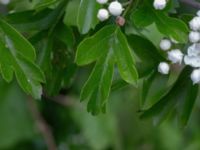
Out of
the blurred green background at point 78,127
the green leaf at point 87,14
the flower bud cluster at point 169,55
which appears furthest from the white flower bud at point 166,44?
the blurred green background at point 78,127

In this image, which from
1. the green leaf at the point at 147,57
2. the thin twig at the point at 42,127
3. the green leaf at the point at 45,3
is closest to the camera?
the green leaf at the point at 45,3

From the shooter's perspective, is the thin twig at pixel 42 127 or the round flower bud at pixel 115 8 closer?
the round flower bud at pixel 115 8

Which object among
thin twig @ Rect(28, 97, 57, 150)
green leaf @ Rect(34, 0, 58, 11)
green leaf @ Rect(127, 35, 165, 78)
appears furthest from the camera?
thin twig @ Rect(28, 97, 57, 150)

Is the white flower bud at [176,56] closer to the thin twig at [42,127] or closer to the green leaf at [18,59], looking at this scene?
the green leaf at [18,59]

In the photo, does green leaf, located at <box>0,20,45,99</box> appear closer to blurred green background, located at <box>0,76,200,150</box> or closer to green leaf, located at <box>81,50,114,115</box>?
green leaf, located at <box>81,50,114,115</box>

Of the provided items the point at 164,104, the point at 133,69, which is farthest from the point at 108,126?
the point at 133,69

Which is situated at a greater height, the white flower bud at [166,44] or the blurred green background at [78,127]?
the white flower bud at [166,44]

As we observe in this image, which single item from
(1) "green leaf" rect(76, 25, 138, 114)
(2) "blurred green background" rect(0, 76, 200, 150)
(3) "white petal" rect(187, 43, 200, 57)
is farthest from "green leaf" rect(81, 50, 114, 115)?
(2) "blurred green background" rect(0, 76, 200, 150)
